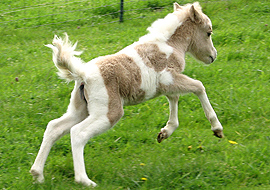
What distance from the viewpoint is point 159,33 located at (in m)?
5.27

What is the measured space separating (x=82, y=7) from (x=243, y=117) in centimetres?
648

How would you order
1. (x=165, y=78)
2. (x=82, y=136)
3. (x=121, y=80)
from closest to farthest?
(x=82, y=136), (x=121, y=80), (x=165, y=78)

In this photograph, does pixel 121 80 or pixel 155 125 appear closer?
pixel 121 80

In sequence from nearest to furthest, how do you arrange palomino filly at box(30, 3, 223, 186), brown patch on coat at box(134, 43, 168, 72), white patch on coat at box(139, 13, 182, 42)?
palomino filly at box(30, 3, 223, 186) → brown patch on coat at box(134, 43, 168, 72) → white patch on coat at box(139, 13, 182, 42)

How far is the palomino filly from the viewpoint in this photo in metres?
4.58

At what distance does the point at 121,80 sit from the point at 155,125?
1540 millimetres

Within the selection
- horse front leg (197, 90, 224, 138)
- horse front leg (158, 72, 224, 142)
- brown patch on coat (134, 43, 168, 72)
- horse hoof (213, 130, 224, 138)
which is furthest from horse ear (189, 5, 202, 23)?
horse hoof (213, 130, 224, 138)

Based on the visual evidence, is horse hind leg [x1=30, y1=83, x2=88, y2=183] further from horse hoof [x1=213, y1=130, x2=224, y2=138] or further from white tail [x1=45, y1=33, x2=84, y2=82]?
horse hoof [x1=213, y1=130, x2=224, y2=138]

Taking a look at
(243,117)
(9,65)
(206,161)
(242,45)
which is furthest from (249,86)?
(9,65)

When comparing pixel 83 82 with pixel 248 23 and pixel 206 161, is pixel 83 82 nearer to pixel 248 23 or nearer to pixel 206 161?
pixel 206 161

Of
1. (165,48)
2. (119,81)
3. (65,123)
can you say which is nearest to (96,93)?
(119,81)

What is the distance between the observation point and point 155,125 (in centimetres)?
611

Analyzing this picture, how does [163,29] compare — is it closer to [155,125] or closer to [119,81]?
[119,81]

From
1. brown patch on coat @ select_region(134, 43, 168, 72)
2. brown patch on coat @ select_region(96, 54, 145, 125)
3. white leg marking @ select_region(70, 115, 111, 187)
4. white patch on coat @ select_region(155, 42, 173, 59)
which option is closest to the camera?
white leg marking @ select_region(70, 115, 111, 187)
